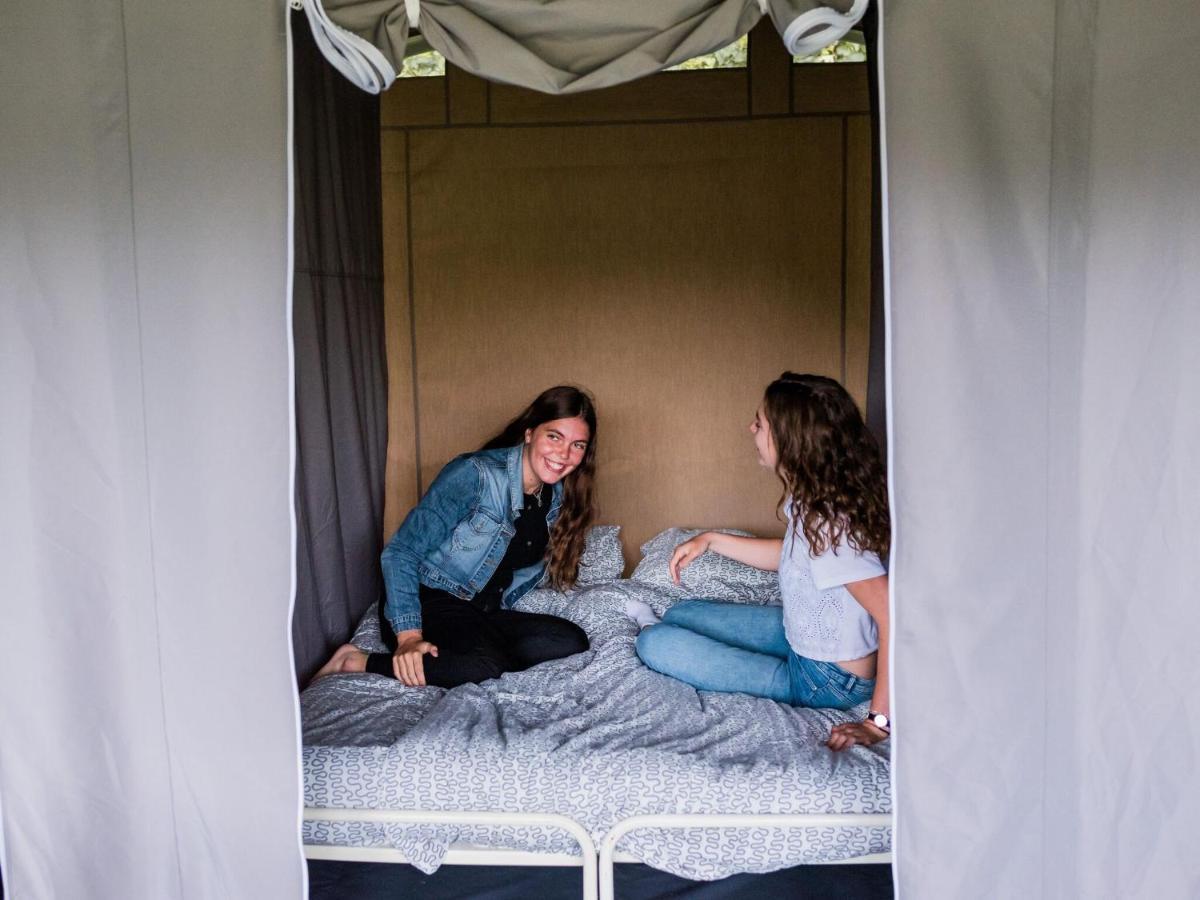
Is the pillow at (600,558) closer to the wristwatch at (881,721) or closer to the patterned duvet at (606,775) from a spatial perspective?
the patterned duvet at (606,775)

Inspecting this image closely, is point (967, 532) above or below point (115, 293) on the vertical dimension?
below

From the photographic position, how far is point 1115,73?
5.40ft

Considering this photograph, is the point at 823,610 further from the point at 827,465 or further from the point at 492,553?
the point at 492,553

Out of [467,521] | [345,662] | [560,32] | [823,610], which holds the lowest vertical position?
[345,662]

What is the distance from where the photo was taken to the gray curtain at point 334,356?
9.09 feet

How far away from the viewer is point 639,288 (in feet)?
12.1

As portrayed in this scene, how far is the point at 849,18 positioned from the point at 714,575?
78.1 inches

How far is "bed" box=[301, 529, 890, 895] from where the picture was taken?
1970 millimetres

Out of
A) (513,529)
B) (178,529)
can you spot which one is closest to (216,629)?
(178,529)

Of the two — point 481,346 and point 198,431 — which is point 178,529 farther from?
point 481,346

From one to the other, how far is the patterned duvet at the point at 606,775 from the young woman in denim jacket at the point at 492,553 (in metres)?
0.34

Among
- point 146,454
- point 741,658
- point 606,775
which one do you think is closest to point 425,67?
point 146,454

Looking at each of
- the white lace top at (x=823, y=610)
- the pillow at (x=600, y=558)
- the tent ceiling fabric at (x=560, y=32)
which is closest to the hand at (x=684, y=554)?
the white lace top at (x=823, y=610)

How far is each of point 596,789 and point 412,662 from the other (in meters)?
0.70
